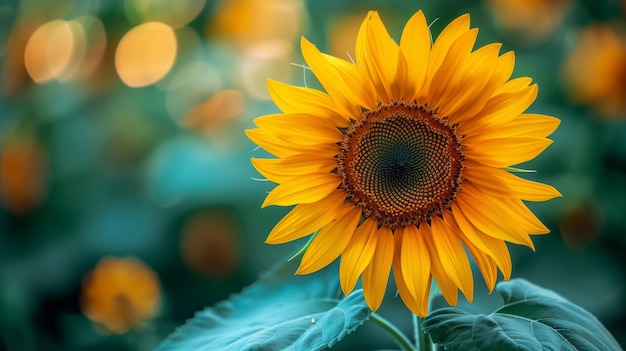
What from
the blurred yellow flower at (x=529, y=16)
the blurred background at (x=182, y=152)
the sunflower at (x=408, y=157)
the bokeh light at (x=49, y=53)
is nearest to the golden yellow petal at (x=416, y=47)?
the sunflower at (x=408, y=157)

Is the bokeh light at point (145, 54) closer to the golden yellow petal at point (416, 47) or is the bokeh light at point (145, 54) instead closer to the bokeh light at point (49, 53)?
→ the bokeh light at point (49, 53)

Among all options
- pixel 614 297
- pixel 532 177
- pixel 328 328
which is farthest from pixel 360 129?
pixel 614 297

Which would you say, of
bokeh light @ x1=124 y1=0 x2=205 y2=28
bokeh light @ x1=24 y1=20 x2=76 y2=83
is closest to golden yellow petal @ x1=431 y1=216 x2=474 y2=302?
bokeh light @ x1=124 y1=0 x2=205 y2=28

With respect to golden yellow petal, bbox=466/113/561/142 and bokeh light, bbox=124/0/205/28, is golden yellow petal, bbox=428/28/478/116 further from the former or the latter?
bokeh light, bbox=124/0/205/28

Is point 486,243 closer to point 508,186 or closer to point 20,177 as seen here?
point 508,186

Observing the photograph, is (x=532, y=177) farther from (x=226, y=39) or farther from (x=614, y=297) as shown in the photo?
(x=226, y=39)
